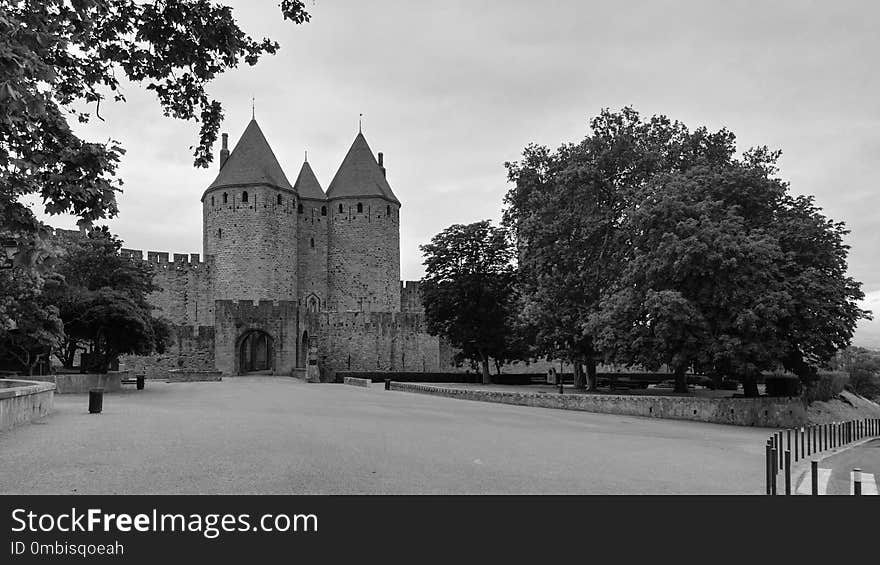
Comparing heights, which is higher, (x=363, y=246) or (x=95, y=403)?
(x=363, y=246)

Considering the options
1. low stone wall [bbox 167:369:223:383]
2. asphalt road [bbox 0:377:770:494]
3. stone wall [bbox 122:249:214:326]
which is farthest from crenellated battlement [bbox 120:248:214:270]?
asphalt road [bbox 0:377:770:494]

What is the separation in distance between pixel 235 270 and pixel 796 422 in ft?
153

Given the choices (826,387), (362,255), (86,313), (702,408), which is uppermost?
(362,255)

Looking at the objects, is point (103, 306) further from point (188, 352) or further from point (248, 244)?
point (248, 244)

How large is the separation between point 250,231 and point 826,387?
141 ft

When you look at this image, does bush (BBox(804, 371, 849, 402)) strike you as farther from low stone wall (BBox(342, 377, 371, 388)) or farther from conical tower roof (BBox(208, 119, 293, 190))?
conical tower roof (BBox(208, 119, 293, 190))

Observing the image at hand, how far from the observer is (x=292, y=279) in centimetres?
6656

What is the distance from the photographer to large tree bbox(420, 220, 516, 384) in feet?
146

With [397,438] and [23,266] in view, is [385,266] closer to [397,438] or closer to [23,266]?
[397,438]

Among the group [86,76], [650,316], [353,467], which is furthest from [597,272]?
[86,76]

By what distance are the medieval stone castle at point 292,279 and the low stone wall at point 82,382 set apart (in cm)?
1698

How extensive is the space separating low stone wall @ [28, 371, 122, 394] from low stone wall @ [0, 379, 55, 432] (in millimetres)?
10068

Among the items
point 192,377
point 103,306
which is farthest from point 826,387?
point 103,306

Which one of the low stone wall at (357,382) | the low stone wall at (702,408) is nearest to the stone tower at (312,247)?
the low stone wall at (357,382)
